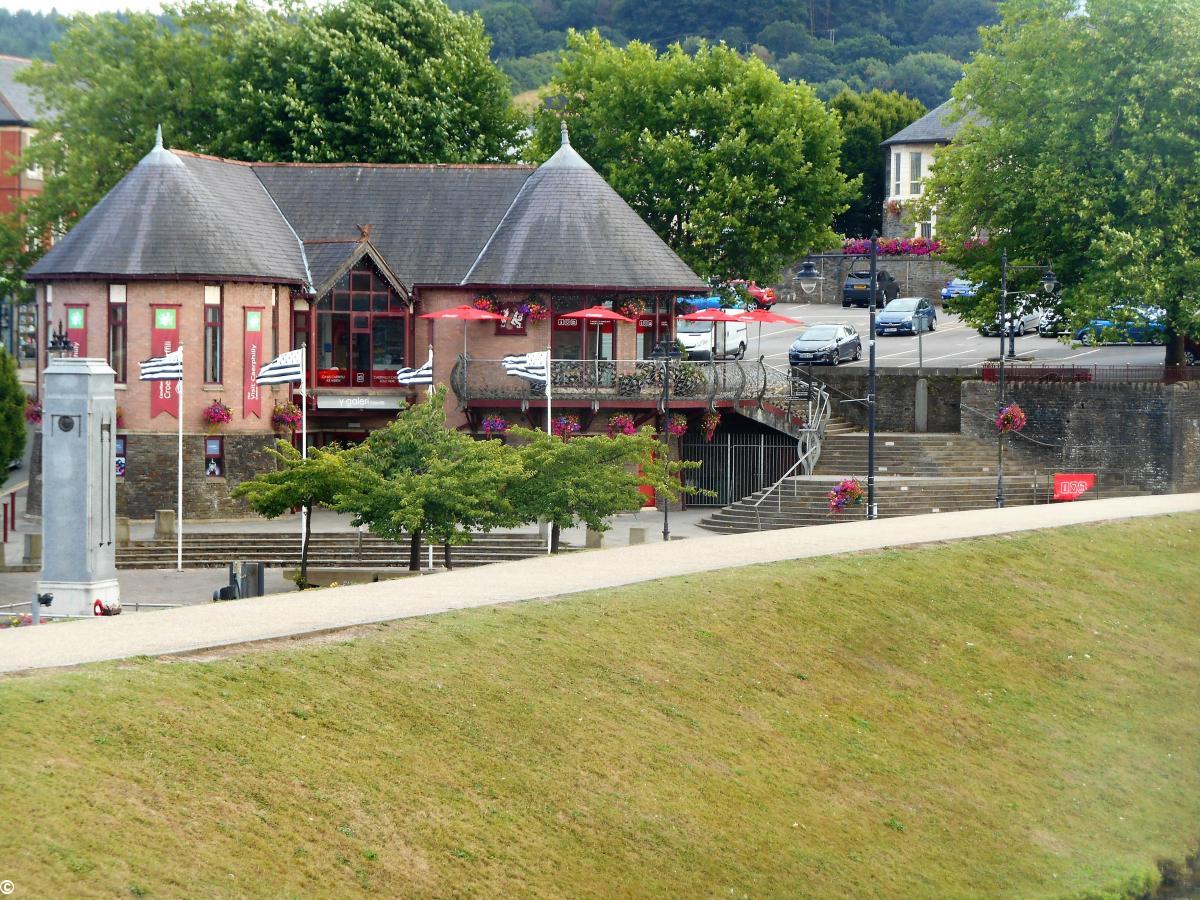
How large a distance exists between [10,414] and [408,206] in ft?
50.3

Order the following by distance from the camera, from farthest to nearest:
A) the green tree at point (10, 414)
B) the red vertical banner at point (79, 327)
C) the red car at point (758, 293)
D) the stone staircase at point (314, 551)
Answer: the red car at point (758, 293)
the green tree at point (10, 414)
the red vertical banner at point (79, 327)
the stone staircase at point (314, 551)

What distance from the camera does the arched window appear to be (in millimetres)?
52844

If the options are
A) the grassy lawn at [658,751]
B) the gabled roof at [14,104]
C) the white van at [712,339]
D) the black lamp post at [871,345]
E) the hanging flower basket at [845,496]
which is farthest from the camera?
the gabled roof at [14,104]

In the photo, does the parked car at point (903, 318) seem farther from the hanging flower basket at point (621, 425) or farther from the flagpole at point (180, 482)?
the flagpole at point (180, 482)

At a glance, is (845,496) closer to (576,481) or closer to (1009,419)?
(1009,419)

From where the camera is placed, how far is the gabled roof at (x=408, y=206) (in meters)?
54.4

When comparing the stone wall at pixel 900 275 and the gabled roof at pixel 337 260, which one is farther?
the stone wall at pixel 900 275

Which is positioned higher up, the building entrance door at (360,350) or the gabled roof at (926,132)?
the gabled roof at (926,132)

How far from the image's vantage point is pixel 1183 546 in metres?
41.6

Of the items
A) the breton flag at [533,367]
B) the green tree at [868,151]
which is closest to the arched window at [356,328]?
the breton flag at [533,367]

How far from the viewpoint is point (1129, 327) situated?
55156mm

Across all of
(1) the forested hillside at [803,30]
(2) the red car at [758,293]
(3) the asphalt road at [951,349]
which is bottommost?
(3) the asphalt road at [951,349]

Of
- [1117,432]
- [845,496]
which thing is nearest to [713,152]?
[1117,432]

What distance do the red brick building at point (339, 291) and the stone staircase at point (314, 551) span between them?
323cm
